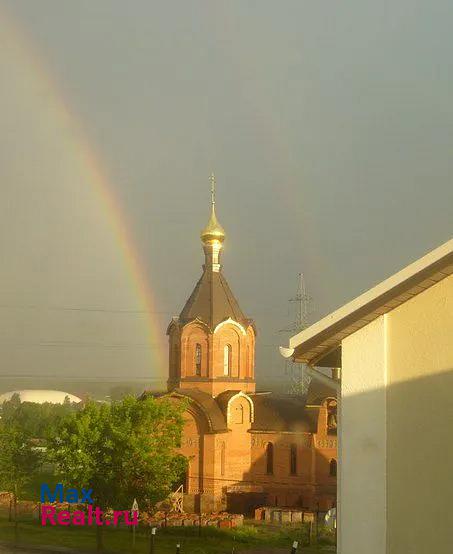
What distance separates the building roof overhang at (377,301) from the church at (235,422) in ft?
78.2

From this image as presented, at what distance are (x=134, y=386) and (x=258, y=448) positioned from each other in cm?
11565

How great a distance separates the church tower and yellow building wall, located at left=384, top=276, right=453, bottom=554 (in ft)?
89.5

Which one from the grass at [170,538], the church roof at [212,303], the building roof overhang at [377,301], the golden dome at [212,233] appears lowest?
the grass at [170,538]

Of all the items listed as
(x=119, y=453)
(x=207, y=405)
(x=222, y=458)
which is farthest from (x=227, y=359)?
(x=119, y=453)

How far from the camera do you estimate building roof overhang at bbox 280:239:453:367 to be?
19.4 ft

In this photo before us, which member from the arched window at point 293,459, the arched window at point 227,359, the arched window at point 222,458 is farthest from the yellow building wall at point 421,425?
the arched window at point 227,359

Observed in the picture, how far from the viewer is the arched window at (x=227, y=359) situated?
33688mm

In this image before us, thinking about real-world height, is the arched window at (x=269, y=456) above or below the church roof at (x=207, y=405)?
below

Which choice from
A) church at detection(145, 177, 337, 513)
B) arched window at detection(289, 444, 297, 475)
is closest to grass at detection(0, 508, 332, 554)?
church at detection(145, 177, 337, 513)

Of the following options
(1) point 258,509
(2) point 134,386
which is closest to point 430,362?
(1) point 258,509

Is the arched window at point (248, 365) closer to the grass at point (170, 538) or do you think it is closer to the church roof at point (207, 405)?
the church roof at point (207, 405)

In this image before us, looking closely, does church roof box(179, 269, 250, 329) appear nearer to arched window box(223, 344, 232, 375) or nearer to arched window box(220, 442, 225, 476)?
arched window box(223, 344, 232, 375)

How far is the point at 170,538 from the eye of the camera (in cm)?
2338

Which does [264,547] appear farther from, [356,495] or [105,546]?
[356,495]
